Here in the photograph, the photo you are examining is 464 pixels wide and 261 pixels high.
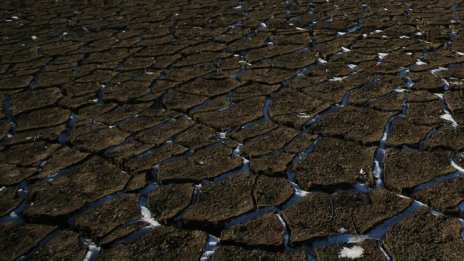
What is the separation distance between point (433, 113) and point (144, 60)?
2.24 m

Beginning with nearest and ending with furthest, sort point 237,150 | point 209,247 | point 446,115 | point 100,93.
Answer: point 209,247 → point 237,150 → point 446,115 → point 100,93

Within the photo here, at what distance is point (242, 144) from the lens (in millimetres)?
2328

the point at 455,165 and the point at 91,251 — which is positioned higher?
the point at 455,165

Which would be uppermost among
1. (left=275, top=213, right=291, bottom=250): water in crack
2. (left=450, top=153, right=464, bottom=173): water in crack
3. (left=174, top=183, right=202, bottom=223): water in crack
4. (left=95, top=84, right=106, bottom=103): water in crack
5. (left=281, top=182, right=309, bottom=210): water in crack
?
(left=450, top=153, right=464, bottom=173): water in crack

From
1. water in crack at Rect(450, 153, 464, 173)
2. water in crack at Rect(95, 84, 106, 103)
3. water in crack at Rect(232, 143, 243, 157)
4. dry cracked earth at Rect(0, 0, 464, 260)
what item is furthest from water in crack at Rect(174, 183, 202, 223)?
water in crack at Rect(95, 84, 106, 103)

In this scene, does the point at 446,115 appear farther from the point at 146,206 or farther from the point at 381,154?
the point at 146,206

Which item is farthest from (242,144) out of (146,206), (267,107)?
(146,206)

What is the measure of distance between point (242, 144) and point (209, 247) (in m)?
0.75

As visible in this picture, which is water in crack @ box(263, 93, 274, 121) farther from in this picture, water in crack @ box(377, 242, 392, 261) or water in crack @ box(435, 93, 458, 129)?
water in crack @ box(377, 242, 392, 261)

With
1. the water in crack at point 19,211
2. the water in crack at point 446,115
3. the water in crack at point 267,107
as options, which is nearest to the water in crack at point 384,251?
the water in crack at point 446,115

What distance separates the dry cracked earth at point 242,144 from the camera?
171cm

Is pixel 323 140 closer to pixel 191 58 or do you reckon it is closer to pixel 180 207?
pixel 180 207

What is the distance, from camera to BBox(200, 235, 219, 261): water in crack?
1635 millimetres

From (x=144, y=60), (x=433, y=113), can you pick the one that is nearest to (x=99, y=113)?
(x=144, y=60)
